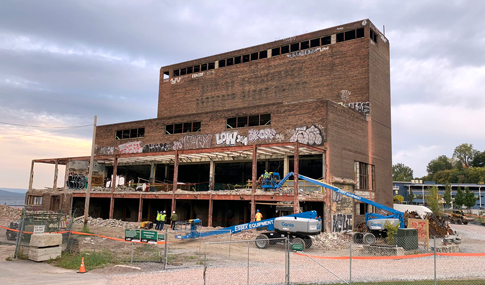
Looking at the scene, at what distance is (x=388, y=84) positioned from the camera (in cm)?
4544

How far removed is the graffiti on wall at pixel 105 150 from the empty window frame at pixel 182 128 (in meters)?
9.63

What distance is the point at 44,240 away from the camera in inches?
677

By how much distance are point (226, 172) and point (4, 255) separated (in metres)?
28.8

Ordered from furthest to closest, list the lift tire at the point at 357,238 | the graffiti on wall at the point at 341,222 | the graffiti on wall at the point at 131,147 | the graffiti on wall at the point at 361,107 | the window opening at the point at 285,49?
the window opening at the point at 285,49, the graffiti on wall at the point at 131,147, the graffiti on wall at the point at 361,107, the graffiti on wall at the point at 341,222, the lift tire at the point at 357,238

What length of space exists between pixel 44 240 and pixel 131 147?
31.8m

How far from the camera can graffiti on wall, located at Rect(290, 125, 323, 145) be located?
34219 millimetres

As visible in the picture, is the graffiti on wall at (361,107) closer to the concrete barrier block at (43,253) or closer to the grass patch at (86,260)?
the grass patch at (86,260)

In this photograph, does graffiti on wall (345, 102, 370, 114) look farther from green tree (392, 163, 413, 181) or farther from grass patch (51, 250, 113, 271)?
green tree (392, 163, 413, 181)

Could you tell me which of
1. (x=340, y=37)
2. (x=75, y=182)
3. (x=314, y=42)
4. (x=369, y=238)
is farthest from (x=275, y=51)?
(x=369, y=238)

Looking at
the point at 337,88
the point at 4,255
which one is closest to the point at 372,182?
the point at 337,88

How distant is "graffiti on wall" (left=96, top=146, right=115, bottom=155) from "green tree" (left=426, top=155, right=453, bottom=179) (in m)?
138

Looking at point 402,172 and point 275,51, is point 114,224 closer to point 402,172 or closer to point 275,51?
point 275,51

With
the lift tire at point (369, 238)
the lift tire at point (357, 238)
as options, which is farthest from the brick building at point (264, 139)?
the lift tire at point (369, 238)

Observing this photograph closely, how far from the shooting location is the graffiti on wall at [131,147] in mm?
47719
